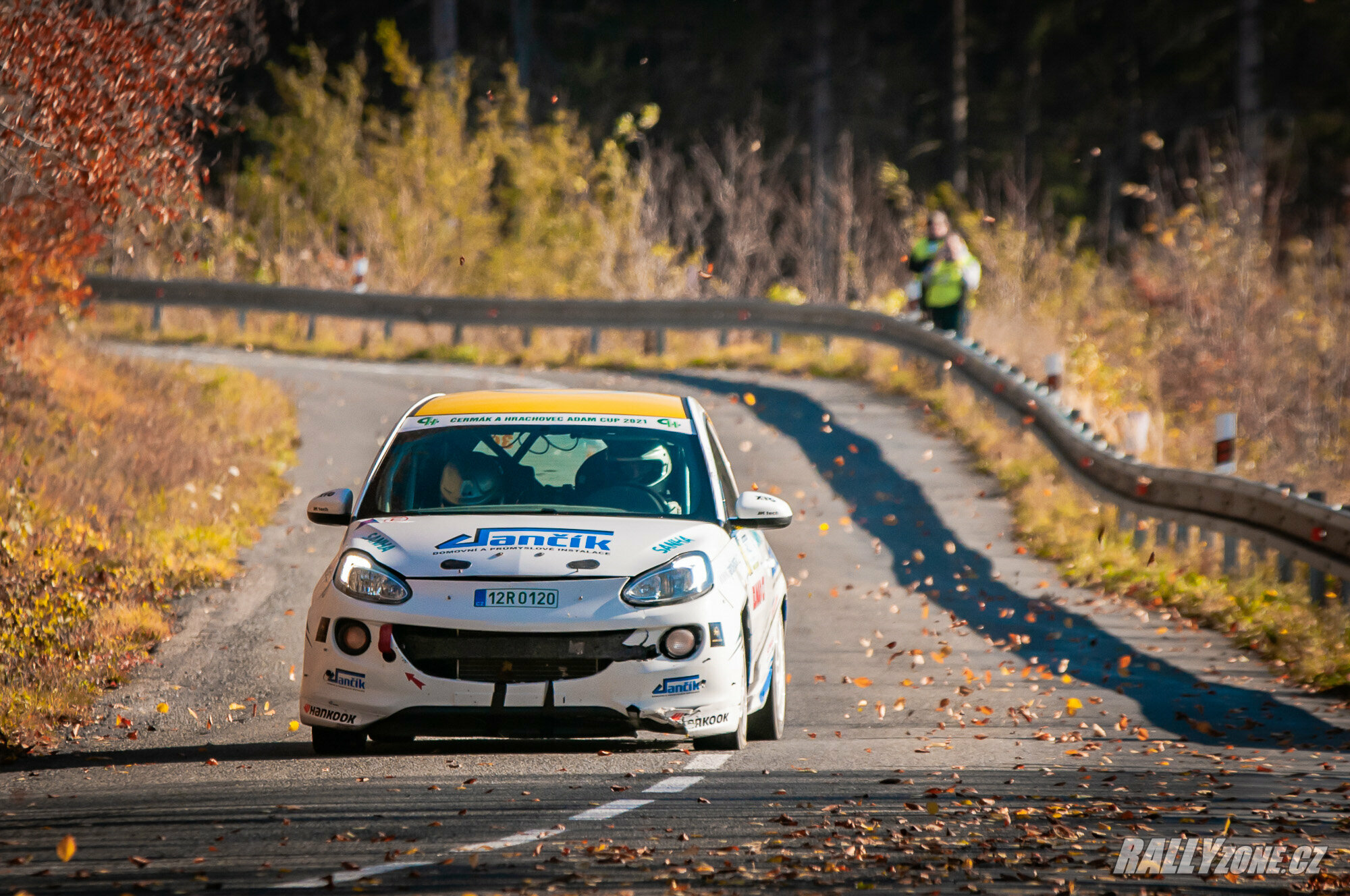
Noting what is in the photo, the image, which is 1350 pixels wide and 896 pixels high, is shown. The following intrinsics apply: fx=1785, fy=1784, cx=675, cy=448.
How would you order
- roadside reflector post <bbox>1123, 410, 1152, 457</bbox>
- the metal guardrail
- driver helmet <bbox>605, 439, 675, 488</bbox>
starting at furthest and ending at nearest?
roadside reflector post <bbox>1123, 410, 1152, 457</bbox> → the metal guardrail → driver helmet <bbox>605, 439, 675, 488</bbox>

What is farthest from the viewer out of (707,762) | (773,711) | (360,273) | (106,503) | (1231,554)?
(360,273)

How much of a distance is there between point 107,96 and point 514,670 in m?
6.44

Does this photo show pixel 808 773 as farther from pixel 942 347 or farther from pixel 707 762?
pixel 942 347

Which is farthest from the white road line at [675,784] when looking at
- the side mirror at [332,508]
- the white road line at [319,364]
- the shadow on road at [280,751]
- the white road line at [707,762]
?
the white road line at [319,364]

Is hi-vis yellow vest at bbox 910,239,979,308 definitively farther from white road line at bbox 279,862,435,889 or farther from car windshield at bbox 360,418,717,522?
white road line at bbox 279,862,435,889

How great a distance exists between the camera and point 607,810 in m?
6.45

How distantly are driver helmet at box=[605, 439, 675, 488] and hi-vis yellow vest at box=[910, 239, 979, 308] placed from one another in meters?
13.4

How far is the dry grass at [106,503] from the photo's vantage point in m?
9.38

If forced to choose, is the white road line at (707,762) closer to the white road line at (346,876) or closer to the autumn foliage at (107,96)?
the white road line at (346,876)

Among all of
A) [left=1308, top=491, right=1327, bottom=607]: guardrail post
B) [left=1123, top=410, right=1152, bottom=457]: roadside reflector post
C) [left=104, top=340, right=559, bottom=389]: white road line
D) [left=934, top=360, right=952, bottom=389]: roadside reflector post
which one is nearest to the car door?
[left=1308, top=491, right=1327, bottom=607]: guardrail post

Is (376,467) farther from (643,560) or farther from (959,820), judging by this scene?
(959,820)

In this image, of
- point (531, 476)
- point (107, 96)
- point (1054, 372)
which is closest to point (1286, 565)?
point (531, 476)

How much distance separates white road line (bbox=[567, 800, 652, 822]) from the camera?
6.30 metres

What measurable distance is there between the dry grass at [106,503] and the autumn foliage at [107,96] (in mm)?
2031
